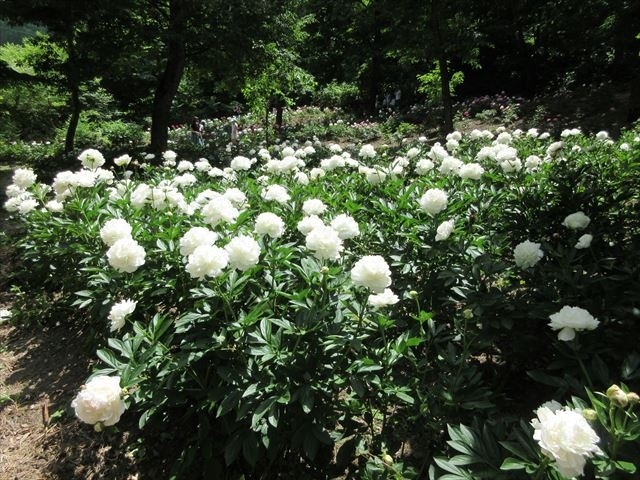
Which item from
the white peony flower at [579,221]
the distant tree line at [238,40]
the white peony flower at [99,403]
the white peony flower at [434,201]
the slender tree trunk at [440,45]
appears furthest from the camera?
the slender tree trunk at [440,45]

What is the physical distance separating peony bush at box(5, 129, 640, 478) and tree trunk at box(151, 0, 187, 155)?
762 cm

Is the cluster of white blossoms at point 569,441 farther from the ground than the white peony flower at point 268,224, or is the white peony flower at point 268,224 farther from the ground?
the white peony flower at point 268,224

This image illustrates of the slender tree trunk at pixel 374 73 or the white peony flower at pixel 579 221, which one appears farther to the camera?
the slender tree trunk at pixel 374 73

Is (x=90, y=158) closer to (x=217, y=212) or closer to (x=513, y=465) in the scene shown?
(x=217, y=212)

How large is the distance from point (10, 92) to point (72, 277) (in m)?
17.6

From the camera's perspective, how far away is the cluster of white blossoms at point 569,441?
92 centimetres

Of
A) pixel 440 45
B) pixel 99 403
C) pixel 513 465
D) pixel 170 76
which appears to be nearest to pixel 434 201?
pixel 513 465

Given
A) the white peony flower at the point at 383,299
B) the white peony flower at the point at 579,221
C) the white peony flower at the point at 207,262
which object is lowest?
the white peony flower at the point at 383,299

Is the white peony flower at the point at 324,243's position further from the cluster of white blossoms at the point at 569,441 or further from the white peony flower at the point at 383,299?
the cluster of white blossoms at the point at 569,441

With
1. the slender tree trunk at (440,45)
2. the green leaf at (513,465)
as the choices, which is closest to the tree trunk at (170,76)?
the slender tree trunk at (440,45)

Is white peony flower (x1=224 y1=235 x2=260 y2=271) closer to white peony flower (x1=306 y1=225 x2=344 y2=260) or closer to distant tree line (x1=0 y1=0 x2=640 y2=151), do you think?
white peony flower (x1=306 y1=225 x2=344 y2=260)

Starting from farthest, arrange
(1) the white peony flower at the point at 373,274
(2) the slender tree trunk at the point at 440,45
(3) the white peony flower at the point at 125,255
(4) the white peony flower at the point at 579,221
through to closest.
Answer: (2) the slender tree trunk at the point at 440,45, (4) the white peony flower at the point at 579,221, (3) the white peony flower at the point at 125,255, (1) the white peony flower at the point at 373,274

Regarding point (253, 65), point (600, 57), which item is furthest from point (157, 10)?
point (600, 57)

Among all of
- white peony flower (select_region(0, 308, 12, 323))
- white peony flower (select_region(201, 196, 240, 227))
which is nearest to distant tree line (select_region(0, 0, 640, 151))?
white peony flower (select_region(0, 308, 12, 323))
